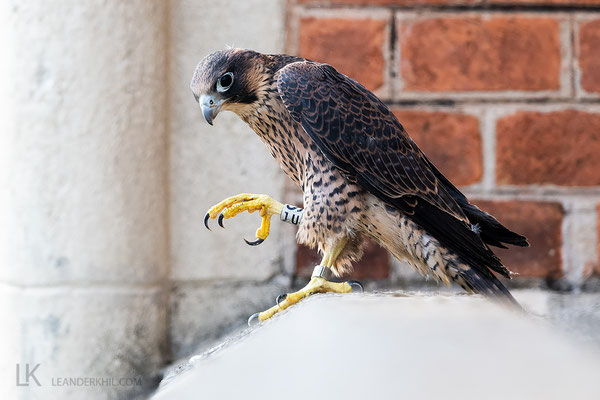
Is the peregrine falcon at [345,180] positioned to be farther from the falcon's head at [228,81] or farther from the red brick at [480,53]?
the red brick at [480,53]

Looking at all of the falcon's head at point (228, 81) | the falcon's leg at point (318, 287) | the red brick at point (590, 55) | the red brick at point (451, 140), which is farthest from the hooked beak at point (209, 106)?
the red brick at point (590, 55)

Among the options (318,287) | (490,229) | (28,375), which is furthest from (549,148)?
(28,375)

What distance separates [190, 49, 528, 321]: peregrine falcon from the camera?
48 centimetres

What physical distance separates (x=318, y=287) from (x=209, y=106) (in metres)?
0.17

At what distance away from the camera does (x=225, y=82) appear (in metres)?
0.49

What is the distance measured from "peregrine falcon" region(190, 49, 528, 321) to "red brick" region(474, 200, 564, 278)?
15cm

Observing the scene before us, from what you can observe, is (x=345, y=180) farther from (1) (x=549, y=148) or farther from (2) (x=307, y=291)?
(1) (x=549, y=148)

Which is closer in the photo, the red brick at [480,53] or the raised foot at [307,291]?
the raised foot at [307,291]

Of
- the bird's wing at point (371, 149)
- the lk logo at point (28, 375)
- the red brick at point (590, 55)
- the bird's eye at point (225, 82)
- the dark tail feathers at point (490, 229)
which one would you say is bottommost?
the lk logo at point (28, 375)

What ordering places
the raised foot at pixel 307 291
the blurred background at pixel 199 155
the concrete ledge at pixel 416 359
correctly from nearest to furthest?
the concrete ledge at pixel 416 359 < the raised foot at pixel 307 291 < the blurred background at pixel 199 155

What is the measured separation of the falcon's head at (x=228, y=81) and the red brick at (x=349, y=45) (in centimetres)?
16

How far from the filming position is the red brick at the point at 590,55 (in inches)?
26.0

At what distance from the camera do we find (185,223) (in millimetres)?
700

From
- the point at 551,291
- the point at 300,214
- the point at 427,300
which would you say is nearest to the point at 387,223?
the point at 300,214
